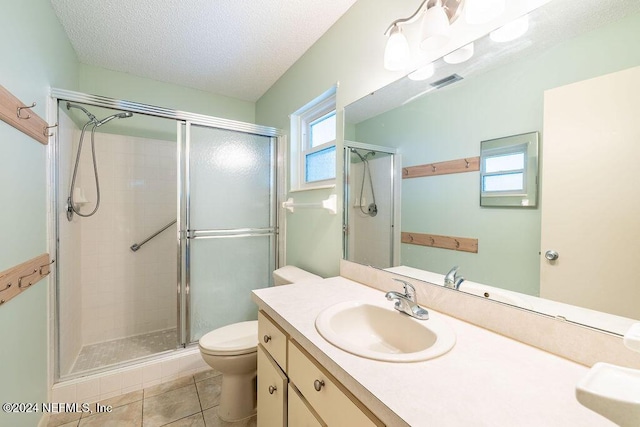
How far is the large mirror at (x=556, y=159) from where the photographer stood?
2.16 ft

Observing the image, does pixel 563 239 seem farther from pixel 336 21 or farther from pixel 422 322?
pixel 336 21

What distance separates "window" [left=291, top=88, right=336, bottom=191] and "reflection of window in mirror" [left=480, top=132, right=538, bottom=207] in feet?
3.01

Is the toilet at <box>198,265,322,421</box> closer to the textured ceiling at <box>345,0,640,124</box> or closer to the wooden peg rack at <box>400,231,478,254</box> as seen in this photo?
the wooden peg rack at <box>400,231,478,254</box>

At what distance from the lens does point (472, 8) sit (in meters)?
0.88

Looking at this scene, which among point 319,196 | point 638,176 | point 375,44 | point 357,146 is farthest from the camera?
point 319,196

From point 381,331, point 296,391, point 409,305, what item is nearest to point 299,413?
point 296,391

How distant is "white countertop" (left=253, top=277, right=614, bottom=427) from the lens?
0.49 meters

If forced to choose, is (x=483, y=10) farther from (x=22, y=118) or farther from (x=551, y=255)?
(x=22, y=118)

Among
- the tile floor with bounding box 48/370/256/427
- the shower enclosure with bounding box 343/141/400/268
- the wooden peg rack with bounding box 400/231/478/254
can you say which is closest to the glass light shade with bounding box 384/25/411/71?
the shower enclosure with bounding box 343/141/400/268

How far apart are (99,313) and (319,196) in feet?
7.44

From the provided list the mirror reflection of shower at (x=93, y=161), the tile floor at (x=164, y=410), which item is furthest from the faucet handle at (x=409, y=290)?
the mirror reflection of shower at (x=93, y=161)

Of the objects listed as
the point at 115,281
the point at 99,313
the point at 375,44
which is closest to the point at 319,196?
the point at 375,44

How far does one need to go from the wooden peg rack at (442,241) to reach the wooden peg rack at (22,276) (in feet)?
5.48

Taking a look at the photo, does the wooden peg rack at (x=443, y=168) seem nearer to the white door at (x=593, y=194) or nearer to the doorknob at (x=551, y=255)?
the white door at (x=593, y=194)
